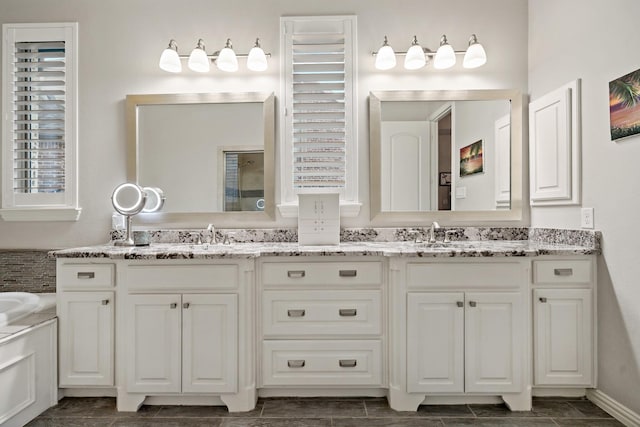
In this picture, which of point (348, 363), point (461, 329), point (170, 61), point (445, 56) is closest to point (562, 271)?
point (461, 329)

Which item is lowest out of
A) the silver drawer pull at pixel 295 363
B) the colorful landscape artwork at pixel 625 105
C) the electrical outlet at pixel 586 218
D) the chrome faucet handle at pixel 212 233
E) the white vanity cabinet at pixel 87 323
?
the silver drawer pull at pixel 295 363

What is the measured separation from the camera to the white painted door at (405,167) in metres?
2.77

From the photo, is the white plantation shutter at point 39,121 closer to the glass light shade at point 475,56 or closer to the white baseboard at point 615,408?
the glass light shade at point 475,56

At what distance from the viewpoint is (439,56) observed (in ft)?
8.86

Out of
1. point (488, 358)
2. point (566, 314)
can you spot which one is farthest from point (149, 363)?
point (566, 314)

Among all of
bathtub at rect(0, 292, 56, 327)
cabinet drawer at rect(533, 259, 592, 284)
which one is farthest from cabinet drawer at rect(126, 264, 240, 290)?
cabinet drawer at rect(533, 259, 592, 284)

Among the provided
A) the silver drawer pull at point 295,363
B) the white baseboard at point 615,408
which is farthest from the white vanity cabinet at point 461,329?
the silver drawer pull at point 295,363

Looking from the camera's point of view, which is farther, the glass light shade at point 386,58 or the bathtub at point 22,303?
the glass light shade at point 386,58

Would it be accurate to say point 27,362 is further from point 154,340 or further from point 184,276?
point 184,276

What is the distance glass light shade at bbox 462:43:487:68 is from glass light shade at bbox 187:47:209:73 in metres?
1.71

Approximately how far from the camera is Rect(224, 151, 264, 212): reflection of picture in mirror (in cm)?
280

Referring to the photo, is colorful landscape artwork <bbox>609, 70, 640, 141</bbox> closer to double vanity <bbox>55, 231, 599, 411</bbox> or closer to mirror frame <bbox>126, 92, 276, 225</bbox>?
double vanity <bbox>55, 231, 599, 411</bbox>

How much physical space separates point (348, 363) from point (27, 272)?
2.24 metres

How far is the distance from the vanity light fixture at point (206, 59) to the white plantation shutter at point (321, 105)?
187mm
